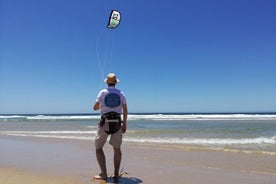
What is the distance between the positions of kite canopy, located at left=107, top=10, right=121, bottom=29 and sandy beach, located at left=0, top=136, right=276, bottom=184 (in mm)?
2882

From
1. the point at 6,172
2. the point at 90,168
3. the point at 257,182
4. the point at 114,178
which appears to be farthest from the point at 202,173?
the point at 6,172

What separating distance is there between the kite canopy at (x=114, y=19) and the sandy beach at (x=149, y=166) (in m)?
2.88

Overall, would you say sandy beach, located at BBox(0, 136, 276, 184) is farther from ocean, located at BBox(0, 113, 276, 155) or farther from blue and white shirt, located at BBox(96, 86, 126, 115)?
ocean, located at BBox(0, 113, 276, 155)

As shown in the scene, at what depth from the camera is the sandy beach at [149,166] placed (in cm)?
548

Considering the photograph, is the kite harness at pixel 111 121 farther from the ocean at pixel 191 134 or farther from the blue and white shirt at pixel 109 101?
the ocean at pixel 191 134

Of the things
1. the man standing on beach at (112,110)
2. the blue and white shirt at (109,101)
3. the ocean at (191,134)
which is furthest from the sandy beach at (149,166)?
the ocean at (191,134)

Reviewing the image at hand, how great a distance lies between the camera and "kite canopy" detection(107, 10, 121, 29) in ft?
21.8

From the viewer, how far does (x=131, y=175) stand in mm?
5871

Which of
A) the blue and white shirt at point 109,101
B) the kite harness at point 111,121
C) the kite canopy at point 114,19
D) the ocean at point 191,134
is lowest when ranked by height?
the ocean at point 191,134

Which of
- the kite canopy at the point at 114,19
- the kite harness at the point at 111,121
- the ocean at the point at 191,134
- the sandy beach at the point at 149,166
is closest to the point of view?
the kite harness at the point at 111,121

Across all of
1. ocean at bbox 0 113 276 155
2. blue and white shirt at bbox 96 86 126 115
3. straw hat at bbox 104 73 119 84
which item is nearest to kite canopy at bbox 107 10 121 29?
straw hat at bbox 104 73 119 84

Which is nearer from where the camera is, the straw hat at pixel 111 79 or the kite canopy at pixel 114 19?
the straw hat at pixel 111 79

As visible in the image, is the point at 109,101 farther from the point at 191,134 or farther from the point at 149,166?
the point at 191,134

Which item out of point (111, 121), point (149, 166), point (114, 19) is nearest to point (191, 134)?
point (149, 166)
